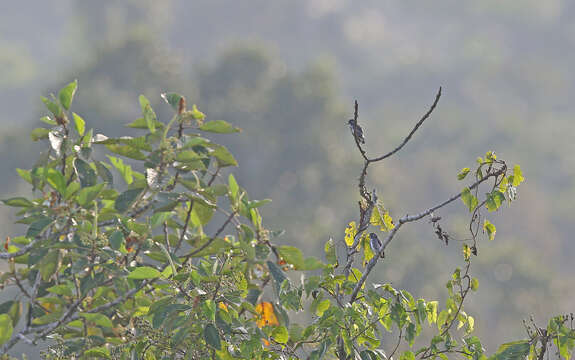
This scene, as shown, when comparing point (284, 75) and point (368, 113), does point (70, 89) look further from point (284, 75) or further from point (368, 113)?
point (368, 113)

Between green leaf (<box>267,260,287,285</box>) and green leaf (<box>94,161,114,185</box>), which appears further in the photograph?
green leaf (<box>94,161,114,185</box>)

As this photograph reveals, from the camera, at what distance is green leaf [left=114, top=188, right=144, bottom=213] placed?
1.32 m

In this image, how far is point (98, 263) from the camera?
129 cm

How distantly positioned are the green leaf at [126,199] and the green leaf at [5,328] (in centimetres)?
26

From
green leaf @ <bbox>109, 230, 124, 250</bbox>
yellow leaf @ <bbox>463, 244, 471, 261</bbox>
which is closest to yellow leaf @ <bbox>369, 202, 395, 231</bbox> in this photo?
yellow leaf @ <bbox>463, 244, 471, 261</bbox>

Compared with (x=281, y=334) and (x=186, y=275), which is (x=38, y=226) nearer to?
(x=186, y=275)

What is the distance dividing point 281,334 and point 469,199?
42 cm

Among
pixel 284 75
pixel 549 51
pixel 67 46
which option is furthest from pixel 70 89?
pixel 549 51

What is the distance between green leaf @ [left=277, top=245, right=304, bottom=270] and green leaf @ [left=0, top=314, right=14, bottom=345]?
0.47 meters

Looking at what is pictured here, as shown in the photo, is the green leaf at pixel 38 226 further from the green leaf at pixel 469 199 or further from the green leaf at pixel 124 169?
the green leaf at pixel 469 199

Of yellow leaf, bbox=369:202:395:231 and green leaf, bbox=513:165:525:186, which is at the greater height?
green leaf, bbox=513:165:525:186

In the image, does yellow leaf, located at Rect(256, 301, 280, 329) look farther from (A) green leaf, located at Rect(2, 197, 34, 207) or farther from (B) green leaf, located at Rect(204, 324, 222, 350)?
(A) green leaf, located at Rect(2, 197, 34, 207)

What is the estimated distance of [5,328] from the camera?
1.26 metres

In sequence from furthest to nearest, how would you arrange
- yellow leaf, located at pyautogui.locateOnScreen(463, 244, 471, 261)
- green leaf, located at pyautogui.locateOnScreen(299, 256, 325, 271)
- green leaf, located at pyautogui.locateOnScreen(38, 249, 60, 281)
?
yellow leaf, located at pyautogui.locateOnScreen(463, 244, 471, 261) → green leaf, located at pyautogui.locateOnScreen(38, 249, 60, 281) → green leaf, located at pyautogui.locateOnScreen(299, 256, 325, 271)
